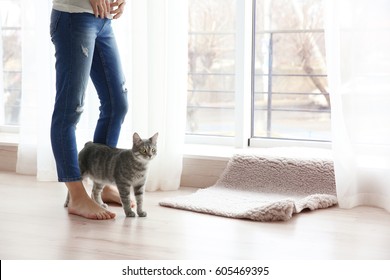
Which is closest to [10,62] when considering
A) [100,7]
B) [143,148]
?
[100,7]

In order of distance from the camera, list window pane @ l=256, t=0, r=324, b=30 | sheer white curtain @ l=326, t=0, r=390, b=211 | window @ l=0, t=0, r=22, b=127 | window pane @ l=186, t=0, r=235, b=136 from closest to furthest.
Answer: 1. sheer white curtain @ l=326, t=0, r=390, b=211
2. window pane @ l=256, t=0, r=324, b=30
3. window pane @ l=186, t=0, r=235, b=136
4. window @ l=0, t=0, r=22, b=127

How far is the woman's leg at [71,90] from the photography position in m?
2.57

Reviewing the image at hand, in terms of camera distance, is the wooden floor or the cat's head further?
the cat's head

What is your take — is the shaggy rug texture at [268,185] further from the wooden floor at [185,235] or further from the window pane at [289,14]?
the window pane at [289,14]

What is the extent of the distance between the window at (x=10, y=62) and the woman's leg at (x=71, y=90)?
1503 mm

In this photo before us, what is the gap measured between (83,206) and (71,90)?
469mm

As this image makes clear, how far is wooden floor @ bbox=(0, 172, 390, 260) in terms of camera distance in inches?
87.4

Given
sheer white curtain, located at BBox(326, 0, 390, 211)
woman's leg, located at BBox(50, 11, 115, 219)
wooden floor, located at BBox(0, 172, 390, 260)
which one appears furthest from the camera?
sheer white curtain, located at BBox(326, 0, 390, 211)

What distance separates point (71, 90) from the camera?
8.57ft

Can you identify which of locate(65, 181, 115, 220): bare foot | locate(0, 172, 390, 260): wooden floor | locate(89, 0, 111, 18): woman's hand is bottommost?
locate(0, 172, 390, 260): wooden floor

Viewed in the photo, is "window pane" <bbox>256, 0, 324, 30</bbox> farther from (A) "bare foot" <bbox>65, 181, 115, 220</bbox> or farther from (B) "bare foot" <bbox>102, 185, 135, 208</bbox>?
(A) "bare foot" <bbox>65, 181, 115, 220</bbox>

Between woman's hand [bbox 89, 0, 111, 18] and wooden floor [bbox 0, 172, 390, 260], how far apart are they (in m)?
0.81

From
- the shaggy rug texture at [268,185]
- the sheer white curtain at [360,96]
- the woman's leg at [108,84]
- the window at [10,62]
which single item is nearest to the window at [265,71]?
the shaggy rug texture at [268,185]

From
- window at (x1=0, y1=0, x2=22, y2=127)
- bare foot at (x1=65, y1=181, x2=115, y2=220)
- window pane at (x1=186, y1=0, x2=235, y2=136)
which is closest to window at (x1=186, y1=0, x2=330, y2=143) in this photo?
window pane at (x1=186, y1=0, x2=235, y2=136)
